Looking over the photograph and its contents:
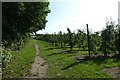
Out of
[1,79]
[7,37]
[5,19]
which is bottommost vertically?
[1,79]

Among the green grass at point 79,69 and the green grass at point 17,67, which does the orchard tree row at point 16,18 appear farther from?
the green grass at point 79,69

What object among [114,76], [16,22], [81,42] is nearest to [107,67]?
[114,76]

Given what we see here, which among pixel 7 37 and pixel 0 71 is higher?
pixel 7 37

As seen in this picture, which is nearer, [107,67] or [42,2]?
[107,67]

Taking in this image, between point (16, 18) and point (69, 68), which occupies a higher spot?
point (16, 18)

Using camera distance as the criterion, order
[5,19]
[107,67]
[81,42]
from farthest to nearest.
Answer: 1. [81,42]
2. [5,19]
3. [107,67]

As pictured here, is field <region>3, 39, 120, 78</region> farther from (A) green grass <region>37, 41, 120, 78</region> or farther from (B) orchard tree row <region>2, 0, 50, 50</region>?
(B) orchard tree row <region>2, 0, 50, 50</region>

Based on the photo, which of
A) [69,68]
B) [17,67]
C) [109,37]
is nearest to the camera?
[69,68]

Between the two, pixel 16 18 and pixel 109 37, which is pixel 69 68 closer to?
pixel 109 37

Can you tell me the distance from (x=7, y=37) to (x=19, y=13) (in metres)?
3.97

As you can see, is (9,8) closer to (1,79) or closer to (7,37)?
(7,37)

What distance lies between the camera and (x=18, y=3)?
127 feet

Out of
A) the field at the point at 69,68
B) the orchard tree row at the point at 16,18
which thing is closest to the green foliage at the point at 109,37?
the field at the point at 69,68

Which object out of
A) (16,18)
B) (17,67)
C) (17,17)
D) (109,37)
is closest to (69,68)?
(17,67)
